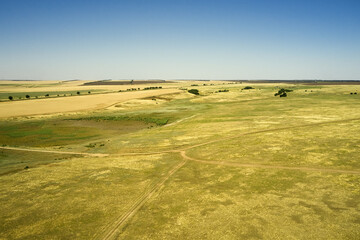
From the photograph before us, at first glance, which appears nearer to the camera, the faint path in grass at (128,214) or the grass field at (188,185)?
the faint path in grass at (128,214)

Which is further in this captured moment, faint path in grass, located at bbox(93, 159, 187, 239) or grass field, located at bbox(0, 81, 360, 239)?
grass field, located at bbox(0, 81, 360, 239)

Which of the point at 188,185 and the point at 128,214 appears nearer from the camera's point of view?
the point at 128,214

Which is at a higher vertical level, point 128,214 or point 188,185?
point 188,185

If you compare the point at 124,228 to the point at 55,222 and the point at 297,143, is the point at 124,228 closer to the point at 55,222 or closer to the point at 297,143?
the point at 55,222
